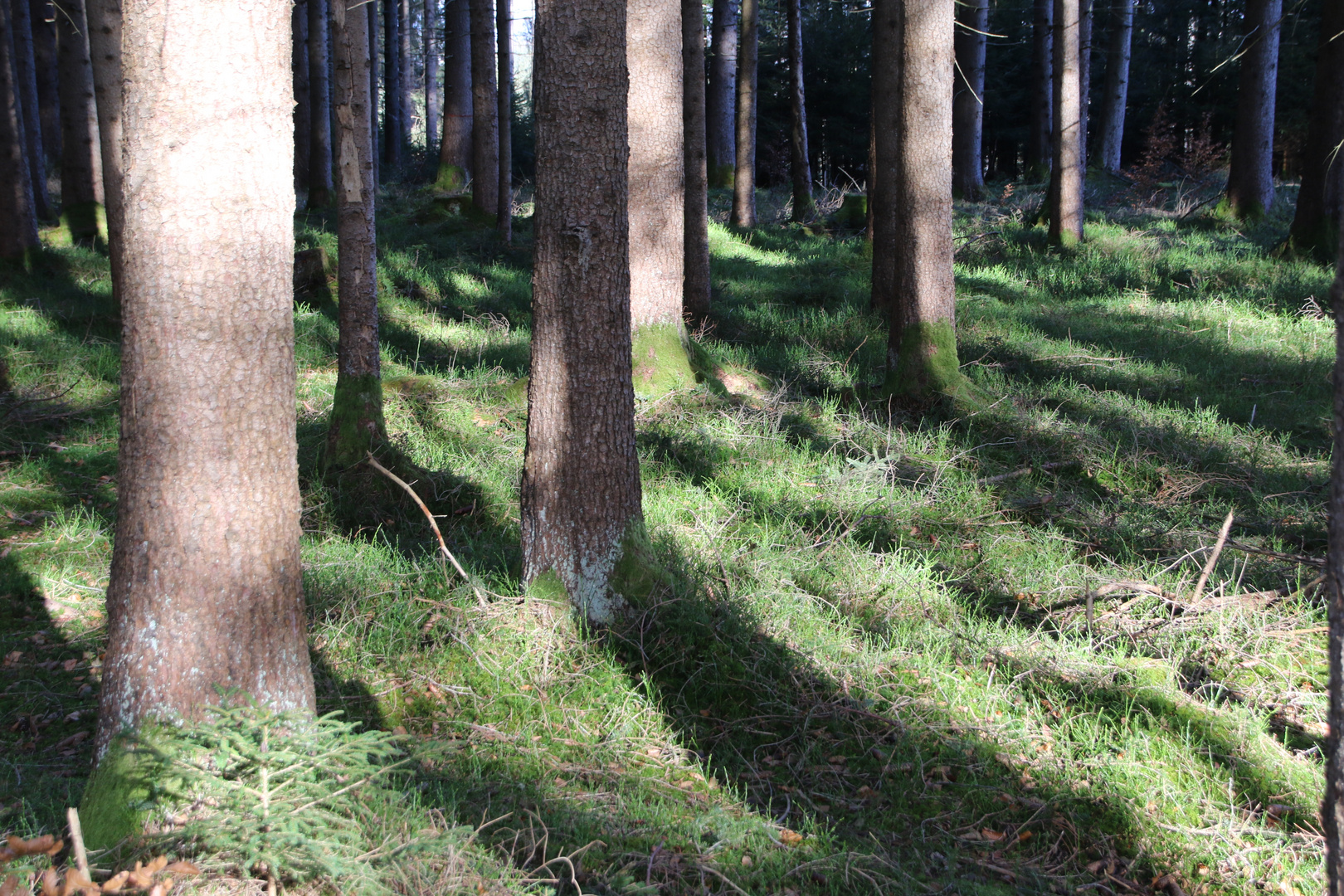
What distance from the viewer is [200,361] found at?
269 centimetres

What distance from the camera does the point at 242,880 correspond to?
2.37 m

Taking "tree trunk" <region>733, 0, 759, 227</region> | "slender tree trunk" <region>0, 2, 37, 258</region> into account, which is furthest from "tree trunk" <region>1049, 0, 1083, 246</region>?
"slender tree trunk" <region>0, 2, 37, 258</region>

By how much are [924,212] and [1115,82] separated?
18.0 metres

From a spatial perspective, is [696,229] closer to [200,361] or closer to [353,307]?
[353,307]

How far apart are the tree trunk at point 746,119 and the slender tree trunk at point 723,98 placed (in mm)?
4053

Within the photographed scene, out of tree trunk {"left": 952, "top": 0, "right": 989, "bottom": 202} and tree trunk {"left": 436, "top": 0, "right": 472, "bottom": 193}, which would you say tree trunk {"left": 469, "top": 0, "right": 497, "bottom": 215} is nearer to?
tree trunk {"left": 436, "top": 0, "right": 472, "bottom": 193}

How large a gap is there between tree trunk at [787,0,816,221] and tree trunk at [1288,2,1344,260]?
774 centimetres

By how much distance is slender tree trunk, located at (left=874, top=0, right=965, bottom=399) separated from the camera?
6.85 metres

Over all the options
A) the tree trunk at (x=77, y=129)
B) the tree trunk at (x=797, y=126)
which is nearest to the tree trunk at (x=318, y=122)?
the tree trunk at (x=77, y=129)

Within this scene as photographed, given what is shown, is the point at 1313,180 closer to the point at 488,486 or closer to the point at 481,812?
the point at 488,486

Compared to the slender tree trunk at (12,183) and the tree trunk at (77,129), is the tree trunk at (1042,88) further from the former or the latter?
the slender tree trunk at (12,183)

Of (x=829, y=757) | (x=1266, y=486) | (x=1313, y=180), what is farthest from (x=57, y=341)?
(x=1313, y=180)

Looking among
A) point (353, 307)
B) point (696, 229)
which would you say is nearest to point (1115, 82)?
point (696, 229)

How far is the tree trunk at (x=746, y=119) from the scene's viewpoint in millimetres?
15164
